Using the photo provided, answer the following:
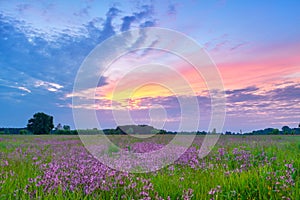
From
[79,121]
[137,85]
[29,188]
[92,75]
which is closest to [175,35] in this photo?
[137,85]

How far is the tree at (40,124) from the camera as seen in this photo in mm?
62781

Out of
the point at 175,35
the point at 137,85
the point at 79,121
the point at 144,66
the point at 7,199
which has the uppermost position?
the point at 175,35

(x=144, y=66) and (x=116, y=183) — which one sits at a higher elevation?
(x=144, y=66)

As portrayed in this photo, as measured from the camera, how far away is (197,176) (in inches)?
204

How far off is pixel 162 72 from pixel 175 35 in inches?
50.9

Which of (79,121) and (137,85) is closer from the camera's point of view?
(79,121)

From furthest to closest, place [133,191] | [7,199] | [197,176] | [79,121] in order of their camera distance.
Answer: [79,121]
[197,176]
[133,191]
[7,199]

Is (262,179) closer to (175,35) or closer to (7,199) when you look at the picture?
(7,199)

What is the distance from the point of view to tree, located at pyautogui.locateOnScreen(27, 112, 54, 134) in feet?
206

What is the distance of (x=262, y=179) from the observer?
4062 mm

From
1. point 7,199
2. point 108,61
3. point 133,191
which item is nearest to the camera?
point 7,199

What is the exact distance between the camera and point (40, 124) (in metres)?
63.5

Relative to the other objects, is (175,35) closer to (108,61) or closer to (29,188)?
(108,61)

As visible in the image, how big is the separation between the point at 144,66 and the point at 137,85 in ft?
2.25
